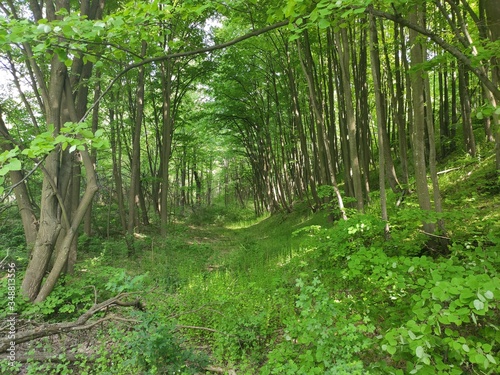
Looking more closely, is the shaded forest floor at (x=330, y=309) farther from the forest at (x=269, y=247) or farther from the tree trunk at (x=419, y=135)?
the tree trunk at (x=419, y=135)

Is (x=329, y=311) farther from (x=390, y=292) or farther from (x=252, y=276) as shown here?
(x=252, y=276)

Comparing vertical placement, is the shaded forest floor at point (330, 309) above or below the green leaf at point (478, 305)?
below

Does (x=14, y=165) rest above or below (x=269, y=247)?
above

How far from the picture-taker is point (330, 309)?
266cm

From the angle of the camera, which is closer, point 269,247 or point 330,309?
point 330,309

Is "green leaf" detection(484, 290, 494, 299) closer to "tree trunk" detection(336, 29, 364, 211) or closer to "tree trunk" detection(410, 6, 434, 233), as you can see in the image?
"tree trunk" detection(410, 6, 434, 233)

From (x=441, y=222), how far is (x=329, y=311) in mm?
2580

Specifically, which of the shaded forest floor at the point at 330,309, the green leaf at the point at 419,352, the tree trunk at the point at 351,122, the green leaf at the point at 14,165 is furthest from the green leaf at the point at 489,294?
the tree trunk at the point at 351,122

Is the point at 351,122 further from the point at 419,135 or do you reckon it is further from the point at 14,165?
the point at 14,165

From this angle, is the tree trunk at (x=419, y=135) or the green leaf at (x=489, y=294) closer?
the green leaf at (x=489, y=294)

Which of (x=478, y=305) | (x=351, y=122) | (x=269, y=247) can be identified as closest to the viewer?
(x=478, y=305)

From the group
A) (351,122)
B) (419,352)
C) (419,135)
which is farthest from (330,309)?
(351,122)

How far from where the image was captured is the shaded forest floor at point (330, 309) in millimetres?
2018

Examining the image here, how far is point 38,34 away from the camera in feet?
7.11
